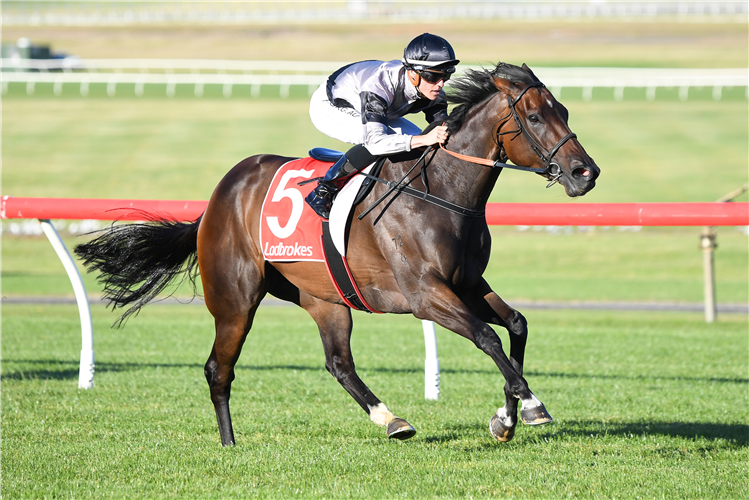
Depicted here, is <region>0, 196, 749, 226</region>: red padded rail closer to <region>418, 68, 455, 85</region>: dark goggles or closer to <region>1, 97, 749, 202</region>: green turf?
<region>418, 68, 455, 85</region>: dark goggles

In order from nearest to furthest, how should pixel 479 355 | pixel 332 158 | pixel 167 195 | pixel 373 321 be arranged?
pixel 332 158
pixel 479 355
pixel 373 321
pixel 167 195

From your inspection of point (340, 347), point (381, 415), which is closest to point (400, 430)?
point (381, 415)

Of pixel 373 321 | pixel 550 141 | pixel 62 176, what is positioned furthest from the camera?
pixel 62 176

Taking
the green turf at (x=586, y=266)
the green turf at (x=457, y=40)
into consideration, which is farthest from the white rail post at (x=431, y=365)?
the green turf at (x=457, y=40)

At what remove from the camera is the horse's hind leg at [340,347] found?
187 inches

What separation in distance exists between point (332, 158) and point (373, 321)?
6834 mm

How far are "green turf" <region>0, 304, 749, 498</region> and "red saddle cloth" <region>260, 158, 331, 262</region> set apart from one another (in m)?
1.08

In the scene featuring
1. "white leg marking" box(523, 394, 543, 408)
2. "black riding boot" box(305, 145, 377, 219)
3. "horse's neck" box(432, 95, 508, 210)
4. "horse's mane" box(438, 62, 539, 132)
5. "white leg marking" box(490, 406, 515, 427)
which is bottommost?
"white leg marking" box(490, 406, 515, 427)

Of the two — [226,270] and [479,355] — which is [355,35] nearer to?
[479,355]

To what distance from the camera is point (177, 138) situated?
27.8m

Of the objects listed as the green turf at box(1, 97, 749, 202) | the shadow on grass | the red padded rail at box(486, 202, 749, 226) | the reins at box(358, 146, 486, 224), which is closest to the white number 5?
the reins at box(358, 146, 486, 224)

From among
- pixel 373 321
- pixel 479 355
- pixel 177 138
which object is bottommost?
pixel 177 138

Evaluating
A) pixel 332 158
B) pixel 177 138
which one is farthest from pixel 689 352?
pixel 177 138

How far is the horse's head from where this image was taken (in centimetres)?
379
